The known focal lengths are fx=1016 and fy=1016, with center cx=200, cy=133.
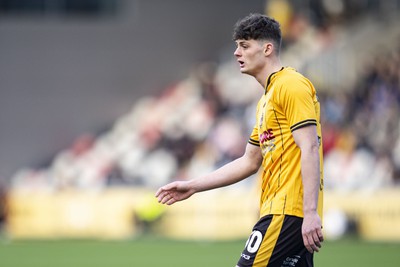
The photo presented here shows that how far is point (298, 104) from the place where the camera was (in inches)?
239

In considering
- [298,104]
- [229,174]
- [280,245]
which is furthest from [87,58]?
[298,104]

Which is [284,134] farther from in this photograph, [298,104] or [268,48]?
[268,48]

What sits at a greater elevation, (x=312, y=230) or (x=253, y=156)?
(x=253, y=156)

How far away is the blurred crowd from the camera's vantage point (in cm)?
2148

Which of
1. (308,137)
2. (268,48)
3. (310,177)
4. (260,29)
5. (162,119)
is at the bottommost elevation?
(310,177)

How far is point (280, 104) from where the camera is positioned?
6.20 meters

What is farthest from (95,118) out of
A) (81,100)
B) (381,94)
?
(381,94)

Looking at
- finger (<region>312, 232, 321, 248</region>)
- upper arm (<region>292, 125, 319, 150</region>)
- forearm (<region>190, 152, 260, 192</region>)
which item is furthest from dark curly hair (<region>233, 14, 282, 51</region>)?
finger (<region>312, 232, 321, 248</region>)

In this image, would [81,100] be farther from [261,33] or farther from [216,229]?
[261,33]

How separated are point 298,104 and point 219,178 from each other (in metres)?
1.06

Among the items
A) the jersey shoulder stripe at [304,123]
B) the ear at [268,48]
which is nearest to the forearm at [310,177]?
the jersey shoulder stripe at [304,123]

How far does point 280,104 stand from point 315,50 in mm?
18424

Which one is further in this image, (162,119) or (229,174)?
(162,119)

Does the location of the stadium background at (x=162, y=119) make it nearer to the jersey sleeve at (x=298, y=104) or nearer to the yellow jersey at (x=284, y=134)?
the yellow jersey at (x=284, y=134)
